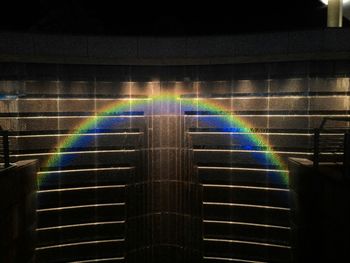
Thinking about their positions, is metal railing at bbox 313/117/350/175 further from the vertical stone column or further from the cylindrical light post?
the cylindrical light post

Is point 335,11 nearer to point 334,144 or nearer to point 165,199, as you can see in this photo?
point 334,144

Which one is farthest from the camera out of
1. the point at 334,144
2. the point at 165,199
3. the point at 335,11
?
the point at 335,11

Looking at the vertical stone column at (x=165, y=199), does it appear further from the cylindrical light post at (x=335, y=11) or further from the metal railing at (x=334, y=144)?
the cylindrical light post at (x=335, y=11)

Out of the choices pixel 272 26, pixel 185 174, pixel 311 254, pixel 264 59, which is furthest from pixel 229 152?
pixel 272 26

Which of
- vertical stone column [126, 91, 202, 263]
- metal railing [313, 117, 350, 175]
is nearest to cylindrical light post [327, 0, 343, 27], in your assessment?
metal railing [313, 117, 350, 175]

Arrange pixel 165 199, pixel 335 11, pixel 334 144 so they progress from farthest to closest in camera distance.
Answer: pixel 335 11, pixel 165 199, pixel 334 144

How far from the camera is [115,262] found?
942cm

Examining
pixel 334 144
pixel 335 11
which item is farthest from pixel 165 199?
pixel 335 11

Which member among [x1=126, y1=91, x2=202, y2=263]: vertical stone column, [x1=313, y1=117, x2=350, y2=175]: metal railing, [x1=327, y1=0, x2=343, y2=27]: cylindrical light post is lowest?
[x1=126, y1=91, x2=202, y2=263]: vertical stone column

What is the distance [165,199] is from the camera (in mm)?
9734

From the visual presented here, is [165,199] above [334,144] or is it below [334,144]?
below

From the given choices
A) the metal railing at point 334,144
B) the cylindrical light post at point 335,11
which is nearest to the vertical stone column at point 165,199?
the metal railing at point 334,144

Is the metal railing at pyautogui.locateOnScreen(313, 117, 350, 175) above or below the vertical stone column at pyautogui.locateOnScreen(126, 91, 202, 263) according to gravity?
above

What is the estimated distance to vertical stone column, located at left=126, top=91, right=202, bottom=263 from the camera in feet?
31.3
